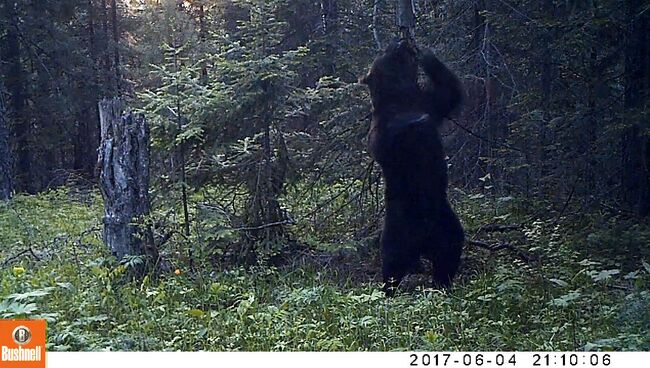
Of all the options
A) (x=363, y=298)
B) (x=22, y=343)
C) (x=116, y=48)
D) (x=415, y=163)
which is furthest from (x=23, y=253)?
(x=415, y=163)

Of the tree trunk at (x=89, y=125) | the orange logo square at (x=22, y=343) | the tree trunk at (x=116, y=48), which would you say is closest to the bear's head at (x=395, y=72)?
the tree trunk at (x=116, y=48)

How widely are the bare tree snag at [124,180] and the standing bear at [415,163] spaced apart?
1314mm

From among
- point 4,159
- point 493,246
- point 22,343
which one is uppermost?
point 4,159

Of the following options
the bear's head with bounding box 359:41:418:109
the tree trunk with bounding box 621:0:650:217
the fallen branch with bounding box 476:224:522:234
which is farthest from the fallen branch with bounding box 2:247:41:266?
the tree trunk with bounding box 621:0:650:217

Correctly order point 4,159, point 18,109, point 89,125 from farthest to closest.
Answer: point 4,159
point 18,109
point 89,125

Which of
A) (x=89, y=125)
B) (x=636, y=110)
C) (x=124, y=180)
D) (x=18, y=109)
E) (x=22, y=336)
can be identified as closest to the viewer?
(x=22, y=336)

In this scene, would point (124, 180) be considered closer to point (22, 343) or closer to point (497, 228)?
point (22, 343)

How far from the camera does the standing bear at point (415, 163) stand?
405 cm

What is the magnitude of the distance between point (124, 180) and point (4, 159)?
2.61 meters

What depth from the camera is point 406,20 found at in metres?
4.09

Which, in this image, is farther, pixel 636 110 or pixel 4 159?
pixel 4 159

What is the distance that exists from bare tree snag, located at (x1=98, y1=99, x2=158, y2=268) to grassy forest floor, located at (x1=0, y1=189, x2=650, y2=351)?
0.47 feet

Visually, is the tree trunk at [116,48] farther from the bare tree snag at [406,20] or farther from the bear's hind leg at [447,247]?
the bear's hind leg at [447,247]

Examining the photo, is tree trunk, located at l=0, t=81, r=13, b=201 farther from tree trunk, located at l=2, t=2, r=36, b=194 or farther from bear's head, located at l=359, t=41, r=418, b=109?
bear's head, located at l=359, t=41, r=418, b=109
